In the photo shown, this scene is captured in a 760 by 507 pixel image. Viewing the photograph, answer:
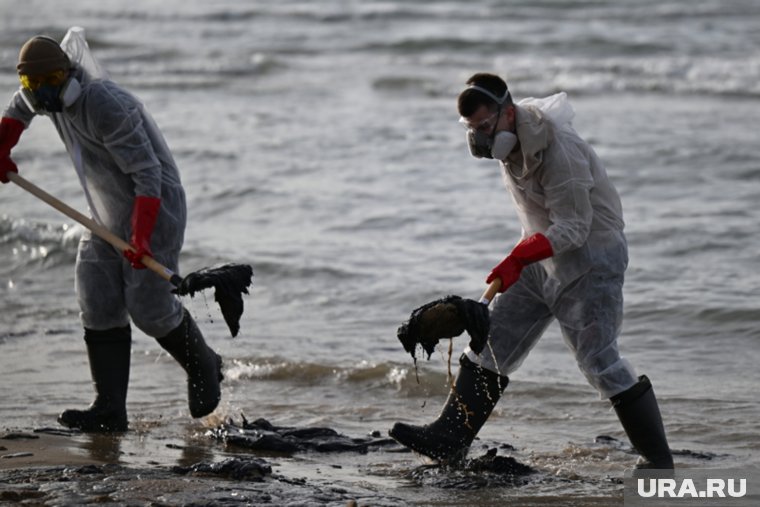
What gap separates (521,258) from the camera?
552 centimetres

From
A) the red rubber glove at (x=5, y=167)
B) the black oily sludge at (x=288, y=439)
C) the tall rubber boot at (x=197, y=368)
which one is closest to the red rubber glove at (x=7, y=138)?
the red rubber glove at (x=5, y=167)

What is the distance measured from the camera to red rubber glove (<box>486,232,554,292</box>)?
217 inches

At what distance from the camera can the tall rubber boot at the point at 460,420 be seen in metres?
6.12

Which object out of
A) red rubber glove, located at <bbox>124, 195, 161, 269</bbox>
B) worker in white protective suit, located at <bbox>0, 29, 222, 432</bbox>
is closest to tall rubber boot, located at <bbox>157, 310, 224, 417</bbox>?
worker in white protective suit, located at <bbox>0, 29, 222, 432</bbox>

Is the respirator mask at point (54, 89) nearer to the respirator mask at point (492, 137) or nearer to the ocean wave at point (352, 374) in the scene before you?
the respirator mask at point (492, 137)

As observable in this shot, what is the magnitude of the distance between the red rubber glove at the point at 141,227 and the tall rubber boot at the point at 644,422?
2124 mm

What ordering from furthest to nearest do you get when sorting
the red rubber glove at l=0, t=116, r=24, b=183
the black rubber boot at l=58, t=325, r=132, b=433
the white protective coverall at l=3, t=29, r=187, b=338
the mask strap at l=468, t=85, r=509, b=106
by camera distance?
the black rubber boot at l=58, t=325, r=132, b=433, the red rubber glove at l=0, t=116, r=24, b=183, the white protective coverall at l=3, t=29, r=187, b=338, the mask strap at l=468, t=85, r=509, b=106

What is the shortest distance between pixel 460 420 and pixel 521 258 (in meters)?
0.96

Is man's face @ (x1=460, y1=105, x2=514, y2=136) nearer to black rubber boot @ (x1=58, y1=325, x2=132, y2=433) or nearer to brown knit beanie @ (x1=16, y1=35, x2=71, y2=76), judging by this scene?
brown knit beanie @ (x1=16, y1=35, x2=71, y2=76)

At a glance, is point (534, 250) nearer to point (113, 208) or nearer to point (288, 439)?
point (288, 439)

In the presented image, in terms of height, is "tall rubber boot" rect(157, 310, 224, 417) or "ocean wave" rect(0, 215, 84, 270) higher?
"ocean wave" rect(0, 215, 84, 270)

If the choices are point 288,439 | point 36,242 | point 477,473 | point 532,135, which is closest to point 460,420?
point 477,473

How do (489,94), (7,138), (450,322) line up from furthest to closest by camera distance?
1. (7,138)
2. (450,322)
3. (489,94)

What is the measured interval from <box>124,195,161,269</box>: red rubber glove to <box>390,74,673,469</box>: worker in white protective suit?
53.5 inches
